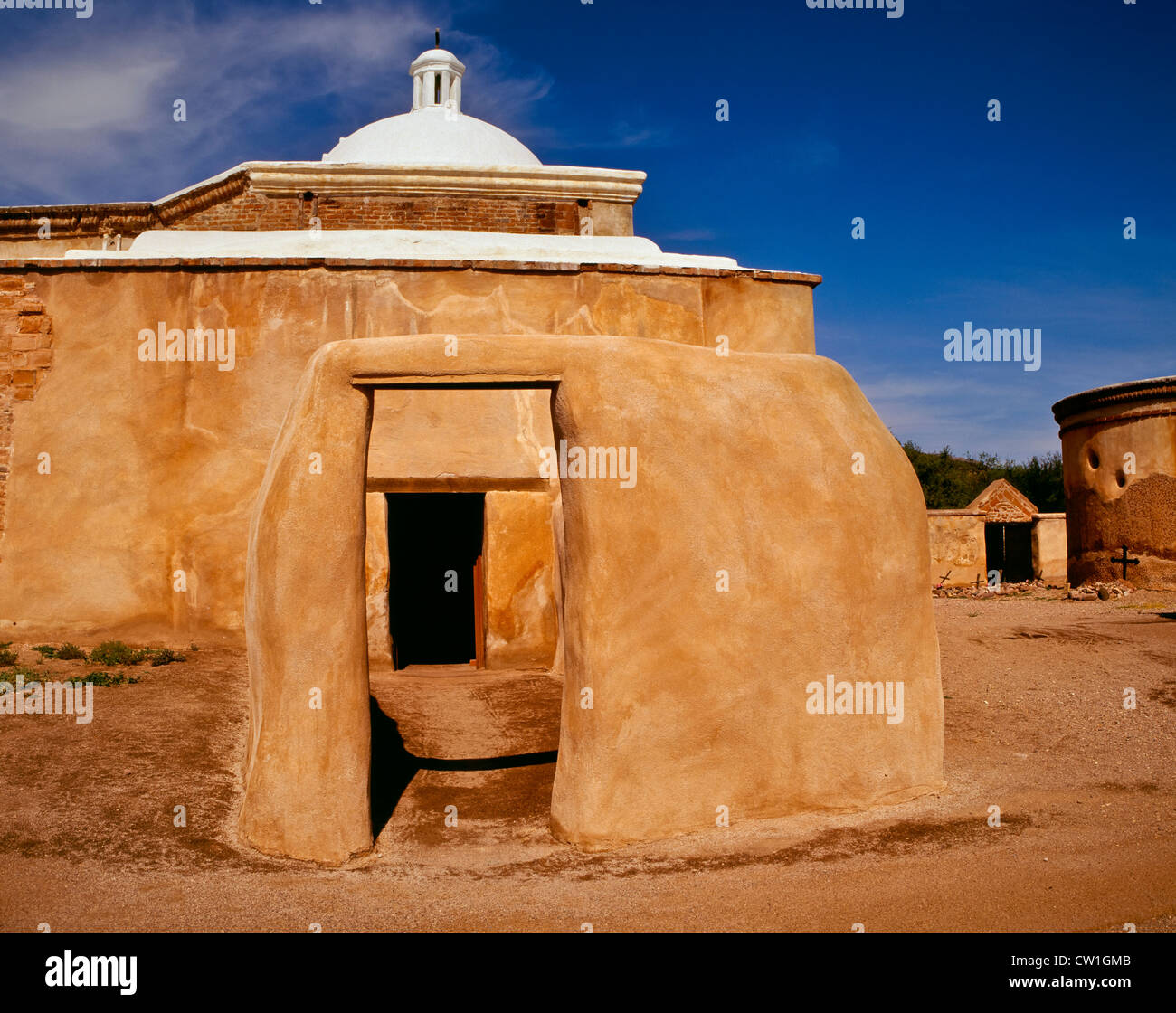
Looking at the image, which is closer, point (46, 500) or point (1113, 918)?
point (1113, 918)

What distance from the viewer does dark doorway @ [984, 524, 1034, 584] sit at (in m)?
24.1

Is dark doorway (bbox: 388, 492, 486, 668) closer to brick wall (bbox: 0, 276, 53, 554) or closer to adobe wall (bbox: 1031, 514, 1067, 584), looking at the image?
brick wall (bbox: 0, 276, 53, 554)

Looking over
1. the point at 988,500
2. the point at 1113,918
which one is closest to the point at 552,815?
the point at 1113,918

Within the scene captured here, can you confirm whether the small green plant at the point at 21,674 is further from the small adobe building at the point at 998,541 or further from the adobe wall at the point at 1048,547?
the adobe wall at the point at 1048,547

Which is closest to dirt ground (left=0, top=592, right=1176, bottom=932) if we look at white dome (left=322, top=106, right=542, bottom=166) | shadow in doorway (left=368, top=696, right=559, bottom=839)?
shadow in doorway (left=368, top=696, right=559, bottom=839)

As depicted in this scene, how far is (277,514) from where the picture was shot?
5164mm

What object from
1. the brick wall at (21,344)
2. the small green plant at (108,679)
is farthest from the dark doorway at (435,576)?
the small green plant at (108,679)

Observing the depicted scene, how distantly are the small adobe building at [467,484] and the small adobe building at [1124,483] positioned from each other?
7.70 meters

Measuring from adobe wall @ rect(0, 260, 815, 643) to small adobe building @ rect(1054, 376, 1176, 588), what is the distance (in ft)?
38.0

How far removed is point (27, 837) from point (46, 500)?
195 inches

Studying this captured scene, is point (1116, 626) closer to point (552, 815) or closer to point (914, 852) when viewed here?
point (914, 852)

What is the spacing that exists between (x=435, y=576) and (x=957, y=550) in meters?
12.9

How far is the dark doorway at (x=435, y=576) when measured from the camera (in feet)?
40.7
